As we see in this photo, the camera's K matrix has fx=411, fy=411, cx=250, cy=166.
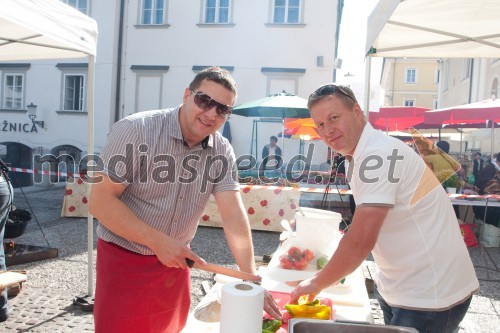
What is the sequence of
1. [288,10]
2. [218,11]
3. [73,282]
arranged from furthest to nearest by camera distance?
[218,11], [288,10], [73,282]

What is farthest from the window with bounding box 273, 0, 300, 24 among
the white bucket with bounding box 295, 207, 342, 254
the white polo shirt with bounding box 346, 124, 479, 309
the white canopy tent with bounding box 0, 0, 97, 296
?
the white polo shirt with bounding box 346, 124, 479, 309

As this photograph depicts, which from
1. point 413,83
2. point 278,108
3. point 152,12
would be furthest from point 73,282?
point 413,83

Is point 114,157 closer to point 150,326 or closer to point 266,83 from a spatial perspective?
point 150,326

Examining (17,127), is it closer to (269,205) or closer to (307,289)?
(269,205)

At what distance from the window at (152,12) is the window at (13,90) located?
547 cm

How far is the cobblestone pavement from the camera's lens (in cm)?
349

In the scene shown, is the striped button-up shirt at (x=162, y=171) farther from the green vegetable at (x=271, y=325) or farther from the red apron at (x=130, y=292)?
the green vegetable at (x=271, y=325)

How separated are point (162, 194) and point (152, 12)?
49.2 ft

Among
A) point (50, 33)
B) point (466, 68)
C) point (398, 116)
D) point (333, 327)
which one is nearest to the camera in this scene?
point (333, 327)

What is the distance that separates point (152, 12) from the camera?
15.4 meters

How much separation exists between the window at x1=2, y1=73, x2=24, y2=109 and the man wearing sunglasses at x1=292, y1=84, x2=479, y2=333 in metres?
17.3

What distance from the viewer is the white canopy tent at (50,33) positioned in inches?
112

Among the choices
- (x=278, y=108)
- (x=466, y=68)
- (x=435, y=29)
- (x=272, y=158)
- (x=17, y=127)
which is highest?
(x=466, y=68)

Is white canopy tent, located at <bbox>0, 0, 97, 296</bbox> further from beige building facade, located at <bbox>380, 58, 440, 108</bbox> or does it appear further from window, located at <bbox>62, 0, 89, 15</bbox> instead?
beige building facade, located at <bbox>380, 58, 440, 108</bbox>
